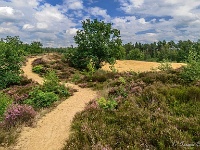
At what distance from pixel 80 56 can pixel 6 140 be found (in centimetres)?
2421

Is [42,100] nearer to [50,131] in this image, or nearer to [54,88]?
[54,88]

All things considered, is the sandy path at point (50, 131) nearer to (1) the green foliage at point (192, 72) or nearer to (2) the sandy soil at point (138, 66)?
(1) the green foliage at point (192, 72)

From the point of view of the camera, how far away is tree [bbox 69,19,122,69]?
1174 inches

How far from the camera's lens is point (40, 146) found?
788cm

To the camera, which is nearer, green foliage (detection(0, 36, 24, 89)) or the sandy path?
the sandy path

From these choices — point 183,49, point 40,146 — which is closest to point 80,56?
point 40,146

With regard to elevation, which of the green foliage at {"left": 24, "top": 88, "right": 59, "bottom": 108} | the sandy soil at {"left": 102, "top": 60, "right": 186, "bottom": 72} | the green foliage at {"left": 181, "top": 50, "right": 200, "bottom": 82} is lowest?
the sandy soil at {"left": 102, "top": 60, "right": 186, "bottom": 72}

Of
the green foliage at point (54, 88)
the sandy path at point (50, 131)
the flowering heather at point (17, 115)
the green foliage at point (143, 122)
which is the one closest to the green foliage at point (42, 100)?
the sandy path at point (50, 131)

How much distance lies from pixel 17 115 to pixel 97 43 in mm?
20957

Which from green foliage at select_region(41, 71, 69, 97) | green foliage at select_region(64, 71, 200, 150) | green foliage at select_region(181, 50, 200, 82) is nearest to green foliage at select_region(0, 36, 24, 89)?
green foliage at select_region(41, 71, 69, 97)

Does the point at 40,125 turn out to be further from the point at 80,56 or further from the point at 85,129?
the point at 80,56

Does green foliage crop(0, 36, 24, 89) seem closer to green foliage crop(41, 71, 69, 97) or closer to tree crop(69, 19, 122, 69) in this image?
green foliage crop(41, 71, 69, 97)

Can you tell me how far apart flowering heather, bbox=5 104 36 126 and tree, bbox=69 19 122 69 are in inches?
795

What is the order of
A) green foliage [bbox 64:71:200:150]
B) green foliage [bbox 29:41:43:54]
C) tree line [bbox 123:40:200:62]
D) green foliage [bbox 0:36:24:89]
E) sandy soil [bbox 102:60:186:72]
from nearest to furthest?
green foliage [bbox 64:71:200:150]
green foliage [bbox 0:36:24:89]
sandy soil [bbox 102:60:186:72]
green foliage [bbox 29:41:43:54]
tree line [bbox 123:40:200:62]
